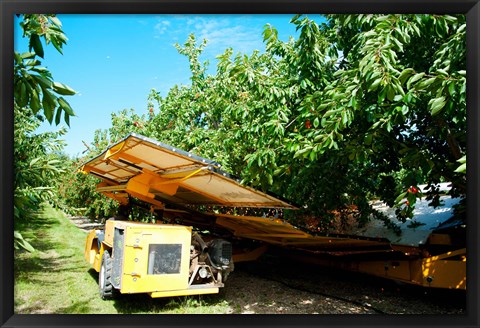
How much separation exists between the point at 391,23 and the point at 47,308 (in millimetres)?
6195

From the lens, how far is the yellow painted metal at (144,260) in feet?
15.9

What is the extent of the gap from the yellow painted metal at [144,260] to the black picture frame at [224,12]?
26.7 inches

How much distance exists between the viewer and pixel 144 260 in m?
4.88

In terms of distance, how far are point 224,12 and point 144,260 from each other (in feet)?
11.1

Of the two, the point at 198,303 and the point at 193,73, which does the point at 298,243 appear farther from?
the point at 193,73

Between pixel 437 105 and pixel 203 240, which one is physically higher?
pixel 437 105

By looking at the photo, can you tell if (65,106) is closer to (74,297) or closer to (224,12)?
(224,12)

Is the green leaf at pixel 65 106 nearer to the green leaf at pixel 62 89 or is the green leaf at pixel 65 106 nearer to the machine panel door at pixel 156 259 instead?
the green leaf at pixel 62 89

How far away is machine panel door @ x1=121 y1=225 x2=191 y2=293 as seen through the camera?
484 centimetres

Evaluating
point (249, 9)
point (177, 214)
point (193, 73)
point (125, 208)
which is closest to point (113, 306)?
point (177, 214)

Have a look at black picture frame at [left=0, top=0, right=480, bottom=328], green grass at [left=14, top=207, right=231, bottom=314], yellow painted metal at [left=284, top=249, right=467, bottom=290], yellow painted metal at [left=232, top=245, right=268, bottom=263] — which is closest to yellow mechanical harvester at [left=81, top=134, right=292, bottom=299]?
green grass at [left=14, top=207, right=231, bottom=314]

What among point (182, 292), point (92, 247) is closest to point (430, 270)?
point (182, 292)

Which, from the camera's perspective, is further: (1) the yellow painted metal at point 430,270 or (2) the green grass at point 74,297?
(1) the yellow painted metal at point 430,270

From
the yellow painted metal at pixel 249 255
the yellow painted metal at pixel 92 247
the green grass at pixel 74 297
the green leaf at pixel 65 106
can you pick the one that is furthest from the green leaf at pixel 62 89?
the yellow painted metal at pixel 249 255
